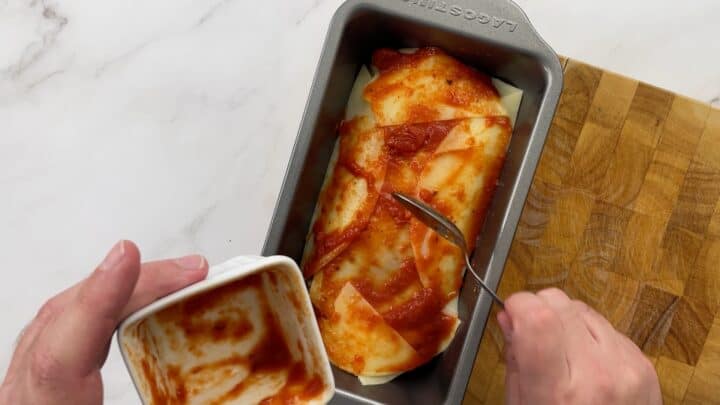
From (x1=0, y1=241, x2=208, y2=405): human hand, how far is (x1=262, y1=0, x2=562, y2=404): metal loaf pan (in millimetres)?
284

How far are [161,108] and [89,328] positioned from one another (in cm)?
64

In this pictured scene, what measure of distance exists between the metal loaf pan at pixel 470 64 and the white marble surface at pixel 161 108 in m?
0.17

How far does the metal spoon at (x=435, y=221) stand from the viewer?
1.11 metres

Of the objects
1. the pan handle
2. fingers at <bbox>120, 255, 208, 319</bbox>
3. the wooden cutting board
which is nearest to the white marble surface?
the wooden cutting board

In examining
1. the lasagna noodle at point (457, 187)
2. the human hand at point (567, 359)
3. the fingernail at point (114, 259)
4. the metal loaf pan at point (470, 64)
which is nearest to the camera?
the fingernail at point (114, 259)

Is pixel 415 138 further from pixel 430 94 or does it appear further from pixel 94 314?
pixel 94 314

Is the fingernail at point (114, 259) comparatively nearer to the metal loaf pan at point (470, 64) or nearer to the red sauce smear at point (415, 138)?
the metal loaf pan at point (470, 64)

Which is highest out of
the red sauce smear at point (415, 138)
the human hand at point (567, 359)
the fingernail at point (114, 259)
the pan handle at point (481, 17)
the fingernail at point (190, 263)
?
the pan handle at point (481, 17)

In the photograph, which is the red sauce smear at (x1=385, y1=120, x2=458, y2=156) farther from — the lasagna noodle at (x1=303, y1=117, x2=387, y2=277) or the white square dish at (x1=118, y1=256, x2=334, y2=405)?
the white square dish at (x1=118, y1=256, x2=334, y2=405)

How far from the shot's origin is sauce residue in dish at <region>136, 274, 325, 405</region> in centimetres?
92

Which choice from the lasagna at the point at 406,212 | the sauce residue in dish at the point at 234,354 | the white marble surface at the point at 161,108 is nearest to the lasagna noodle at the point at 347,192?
the lasagna at the point at 406,212

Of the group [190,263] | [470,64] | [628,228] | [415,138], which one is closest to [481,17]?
[470,64]

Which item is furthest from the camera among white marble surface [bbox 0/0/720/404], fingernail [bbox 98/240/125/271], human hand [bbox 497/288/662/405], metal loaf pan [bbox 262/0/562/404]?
white marble surface [bbox 0/0/720/404]

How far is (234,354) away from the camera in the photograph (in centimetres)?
96
